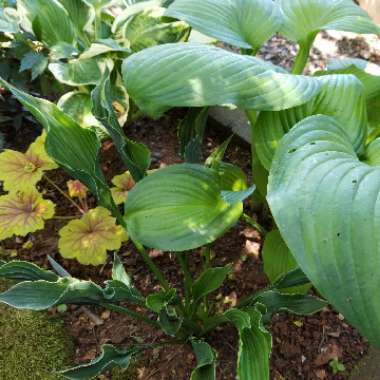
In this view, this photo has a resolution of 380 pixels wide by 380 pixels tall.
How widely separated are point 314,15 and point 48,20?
3.02 ft

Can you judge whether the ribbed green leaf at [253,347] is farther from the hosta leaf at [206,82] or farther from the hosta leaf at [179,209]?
the hosta leaf at [206,82]

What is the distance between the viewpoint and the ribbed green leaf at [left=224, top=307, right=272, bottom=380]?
0.91 m

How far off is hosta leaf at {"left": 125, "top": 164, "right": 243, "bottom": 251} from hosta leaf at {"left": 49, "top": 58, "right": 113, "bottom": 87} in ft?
2.15

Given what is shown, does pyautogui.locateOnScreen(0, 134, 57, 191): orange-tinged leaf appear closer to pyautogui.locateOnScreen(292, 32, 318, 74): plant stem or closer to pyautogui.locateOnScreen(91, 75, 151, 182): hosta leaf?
pyautogui.locateOnScreen(91, 75, 151, 182): hosta leaf

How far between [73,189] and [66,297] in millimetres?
680

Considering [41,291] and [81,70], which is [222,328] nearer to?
[41,291]

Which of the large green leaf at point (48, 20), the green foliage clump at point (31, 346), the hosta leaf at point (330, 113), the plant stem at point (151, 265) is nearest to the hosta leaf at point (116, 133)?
the plant stem at point (151, 265)

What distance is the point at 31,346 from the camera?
1.32m

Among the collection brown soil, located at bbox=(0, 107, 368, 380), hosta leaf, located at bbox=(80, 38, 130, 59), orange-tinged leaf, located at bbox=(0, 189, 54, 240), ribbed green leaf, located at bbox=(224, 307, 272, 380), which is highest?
hosta leaf, located at bbox=(80, 38, 130, 59)

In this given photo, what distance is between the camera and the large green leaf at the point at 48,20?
5.28ft

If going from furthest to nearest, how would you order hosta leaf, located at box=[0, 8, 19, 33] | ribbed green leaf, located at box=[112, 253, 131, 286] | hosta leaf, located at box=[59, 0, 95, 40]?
hosta leaf, located at box=[59, 0, 95, 40]
hosta leaf, located at box=[0, 8, 19, 33]
ribbed green leaf, located at box=[112, 253, 131, 286]

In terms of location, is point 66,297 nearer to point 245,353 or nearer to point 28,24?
point 245,353

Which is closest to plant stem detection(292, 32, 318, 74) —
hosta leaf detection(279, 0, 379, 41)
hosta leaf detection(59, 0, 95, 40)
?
hosta leaf detection(279, 0, 379, 41)

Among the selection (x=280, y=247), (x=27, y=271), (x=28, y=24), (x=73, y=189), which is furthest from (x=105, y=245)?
(x=28, y=24)
